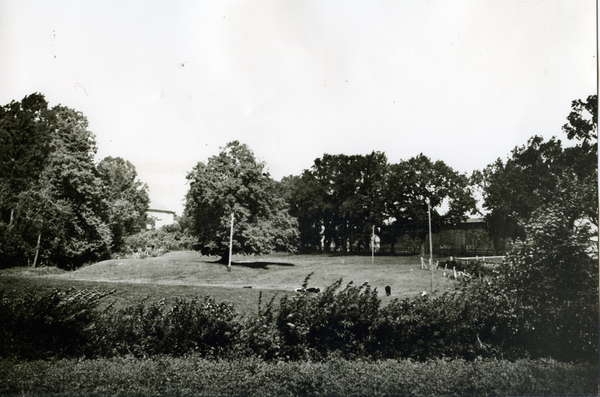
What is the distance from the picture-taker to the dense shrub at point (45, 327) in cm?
696

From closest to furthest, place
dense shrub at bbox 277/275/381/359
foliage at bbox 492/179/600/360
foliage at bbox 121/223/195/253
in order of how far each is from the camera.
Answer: dense shrub at bbox 277/275/381/359 → foliage at bbox 492/179/600/360 → foliage at bbox 121/223/195/253

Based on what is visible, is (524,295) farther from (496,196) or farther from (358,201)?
(358,201)

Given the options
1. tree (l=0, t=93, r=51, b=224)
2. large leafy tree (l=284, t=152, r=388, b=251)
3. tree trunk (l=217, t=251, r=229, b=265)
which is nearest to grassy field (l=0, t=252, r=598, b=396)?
tree trunk (l=217, t=251, r=229, b=265)

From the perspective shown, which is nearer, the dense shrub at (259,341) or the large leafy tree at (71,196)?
the dense shrub at (259,341)

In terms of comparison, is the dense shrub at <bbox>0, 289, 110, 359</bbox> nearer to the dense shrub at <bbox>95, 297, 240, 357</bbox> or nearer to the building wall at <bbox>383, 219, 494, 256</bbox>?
the dense shrub at <bbox>95, 297, 240, 357</bbox>

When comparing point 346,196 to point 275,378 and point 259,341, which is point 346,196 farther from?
point 275,378

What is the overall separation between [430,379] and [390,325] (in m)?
1.19

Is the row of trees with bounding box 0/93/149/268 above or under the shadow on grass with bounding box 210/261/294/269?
above

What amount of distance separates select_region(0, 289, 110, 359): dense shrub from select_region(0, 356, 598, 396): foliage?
294 mm

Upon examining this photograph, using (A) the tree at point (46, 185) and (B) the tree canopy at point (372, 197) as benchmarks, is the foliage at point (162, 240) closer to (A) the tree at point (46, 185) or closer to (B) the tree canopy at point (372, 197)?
(A) the tree at point (46, 185)

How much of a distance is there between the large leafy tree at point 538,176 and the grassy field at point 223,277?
2.16m

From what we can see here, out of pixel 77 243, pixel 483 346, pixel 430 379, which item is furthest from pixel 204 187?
pixel 483 346

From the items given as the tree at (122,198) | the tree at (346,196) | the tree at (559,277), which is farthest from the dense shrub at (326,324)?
the tree at (122,198)

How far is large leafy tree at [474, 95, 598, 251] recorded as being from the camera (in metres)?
8.34
